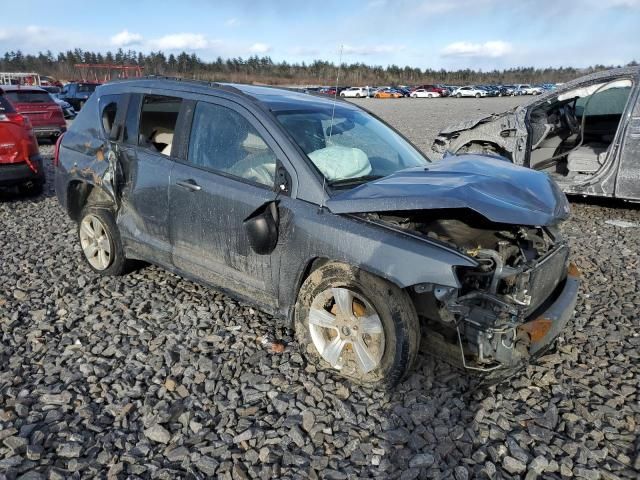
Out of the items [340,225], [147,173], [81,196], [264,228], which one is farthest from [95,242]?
[340,225]

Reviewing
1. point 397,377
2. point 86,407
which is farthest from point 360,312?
point 86,407

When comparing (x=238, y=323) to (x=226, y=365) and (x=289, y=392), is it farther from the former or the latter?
(x=289, y=392)

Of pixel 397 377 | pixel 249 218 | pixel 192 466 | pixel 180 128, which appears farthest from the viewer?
pixel 180 128

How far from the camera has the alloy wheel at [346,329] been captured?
3045 mm

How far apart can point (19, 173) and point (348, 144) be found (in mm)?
5976

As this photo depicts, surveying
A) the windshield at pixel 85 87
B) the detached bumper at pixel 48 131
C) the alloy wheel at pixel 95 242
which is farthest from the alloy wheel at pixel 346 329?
the windshield at pixel 85 87

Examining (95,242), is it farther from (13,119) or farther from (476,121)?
(476,121)

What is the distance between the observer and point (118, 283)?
4766mm

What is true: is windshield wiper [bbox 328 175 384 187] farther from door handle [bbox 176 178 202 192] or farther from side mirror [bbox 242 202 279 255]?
door handle [bbox 176 178 202 192]

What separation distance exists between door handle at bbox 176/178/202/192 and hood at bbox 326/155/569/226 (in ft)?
3.73

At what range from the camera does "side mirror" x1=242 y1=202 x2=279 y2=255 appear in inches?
130

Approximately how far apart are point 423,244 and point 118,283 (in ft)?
10.3

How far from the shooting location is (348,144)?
3791 millimetres

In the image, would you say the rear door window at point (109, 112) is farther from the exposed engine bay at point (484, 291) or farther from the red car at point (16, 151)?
the red car at point (16, 151)
